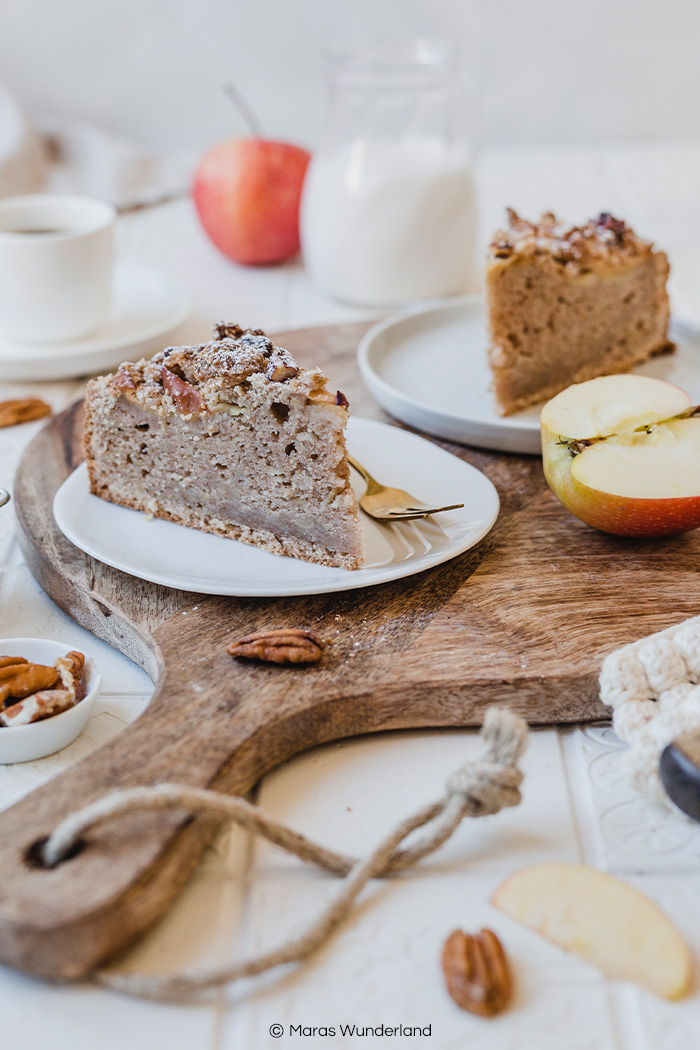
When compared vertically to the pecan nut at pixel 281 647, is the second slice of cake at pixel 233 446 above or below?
above

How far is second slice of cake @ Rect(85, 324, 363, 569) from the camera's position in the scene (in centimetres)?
169

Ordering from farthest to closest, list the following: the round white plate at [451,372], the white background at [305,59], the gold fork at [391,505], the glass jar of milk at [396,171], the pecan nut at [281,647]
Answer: the white background at [305,59], the glass jar of milk at [396,171], the round white plate at [451,372], the gold fork at [391,505], the pecan nut at [281,647]

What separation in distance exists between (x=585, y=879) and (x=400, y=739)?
0.36m

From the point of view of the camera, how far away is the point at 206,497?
6.00 ft

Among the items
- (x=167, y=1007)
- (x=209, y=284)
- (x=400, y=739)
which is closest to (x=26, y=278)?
(x=209, y=284)

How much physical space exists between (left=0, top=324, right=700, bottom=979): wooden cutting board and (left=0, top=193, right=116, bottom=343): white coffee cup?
0.74m

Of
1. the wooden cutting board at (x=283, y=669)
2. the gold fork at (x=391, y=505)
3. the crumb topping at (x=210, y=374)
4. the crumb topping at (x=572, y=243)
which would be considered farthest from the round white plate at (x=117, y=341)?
the gold fork at (x=391, y=505)

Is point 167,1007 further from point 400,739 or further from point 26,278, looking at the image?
point 26,278

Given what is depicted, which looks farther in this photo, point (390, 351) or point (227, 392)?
point (390, 351)

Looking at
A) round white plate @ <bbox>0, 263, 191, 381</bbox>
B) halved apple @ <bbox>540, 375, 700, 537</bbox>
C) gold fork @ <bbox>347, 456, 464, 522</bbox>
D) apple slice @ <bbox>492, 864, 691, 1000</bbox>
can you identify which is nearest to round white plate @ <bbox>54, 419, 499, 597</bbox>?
gold fork @ <bbox>347, 456, 464, 522</bbox>

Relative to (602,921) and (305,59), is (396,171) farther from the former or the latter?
(602,921)

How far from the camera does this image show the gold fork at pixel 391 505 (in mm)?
1778

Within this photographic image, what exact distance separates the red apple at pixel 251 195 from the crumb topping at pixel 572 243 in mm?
970

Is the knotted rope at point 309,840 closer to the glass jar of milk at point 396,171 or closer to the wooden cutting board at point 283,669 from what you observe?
the wooden cutting board at point 283,669
